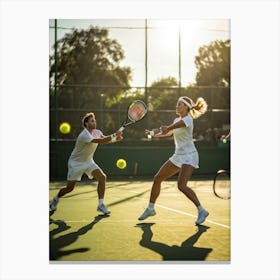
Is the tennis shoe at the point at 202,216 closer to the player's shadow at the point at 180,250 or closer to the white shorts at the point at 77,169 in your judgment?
the player's shadow at the point at 180,250

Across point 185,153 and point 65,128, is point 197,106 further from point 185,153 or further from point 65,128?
point 65,128

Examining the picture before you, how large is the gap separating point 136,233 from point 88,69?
9531mm

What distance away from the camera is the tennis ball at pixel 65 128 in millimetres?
14007

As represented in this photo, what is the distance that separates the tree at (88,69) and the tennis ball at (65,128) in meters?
0.51

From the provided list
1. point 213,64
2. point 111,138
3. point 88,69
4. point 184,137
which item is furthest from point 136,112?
point 88,69

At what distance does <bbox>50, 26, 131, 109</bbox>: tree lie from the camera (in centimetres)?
1416

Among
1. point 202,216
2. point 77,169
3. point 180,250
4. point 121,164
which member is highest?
point 77,169

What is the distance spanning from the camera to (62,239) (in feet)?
18.9

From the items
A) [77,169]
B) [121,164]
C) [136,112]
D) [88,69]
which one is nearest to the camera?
[136,112]

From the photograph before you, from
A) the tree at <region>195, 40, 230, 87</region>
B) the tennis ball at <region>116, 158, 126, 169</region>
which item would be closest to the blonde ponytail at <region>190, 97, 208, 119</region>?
the tennis ball at <region>116, 158, 126, 169</region>
